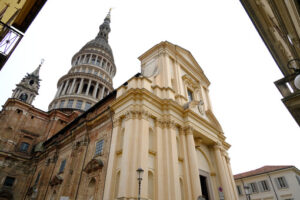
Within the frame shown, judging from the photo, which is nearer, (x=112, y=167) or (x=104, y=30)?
(x=112, y=167)

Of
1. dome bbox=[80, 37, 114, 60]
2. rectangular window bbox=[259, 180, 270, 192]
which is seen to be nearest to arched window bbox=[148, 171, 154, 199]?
rectangular window bbox=[259, 180, 270, 192]

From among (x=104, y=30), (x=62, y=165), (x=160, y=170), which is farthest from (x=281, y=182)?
(x=104, y=30)

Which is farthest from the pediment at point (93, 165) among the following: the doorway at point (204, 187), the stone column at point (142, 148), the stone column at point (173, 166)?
the doorway at point (204, 187)

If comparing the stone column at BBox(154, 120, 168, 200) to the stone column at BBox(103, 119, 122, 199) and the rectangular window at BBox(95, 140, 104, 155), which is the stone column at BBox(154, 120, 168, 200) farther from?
the rectangular window at BBox(95, 140, 104, 155)

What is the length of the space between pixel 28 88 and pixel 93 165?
29480mm

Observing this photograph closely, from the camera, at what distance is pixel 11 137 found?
89.5 feet

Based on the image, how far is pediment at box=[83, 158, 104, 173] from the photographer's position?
14352 mm

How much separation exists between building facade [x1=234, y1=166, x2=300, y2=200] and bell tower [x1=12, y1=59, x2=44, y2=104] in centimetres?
4051

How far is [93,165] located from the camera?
1487 centimetres

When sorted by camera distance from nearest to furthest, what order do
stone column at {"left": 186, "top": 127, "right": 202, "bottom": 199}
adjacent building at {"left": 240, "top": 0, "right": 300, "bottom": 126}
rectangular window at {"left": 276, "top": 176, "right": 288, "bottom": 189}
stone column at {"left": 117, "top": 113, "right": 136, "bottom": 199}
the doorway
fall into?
adjacent building at {"left": 240, "top": 0, "right": 300, "bottom": 126}, stone column at {"left": 117, "top": 113, "right": 136, "bottom": 199}, stone column at {"left": 186, "top": 127, "right": 202, "bottom": 199}, the doorway, rectangular window at {"left": 276, "top": 176, "right": 288, "bottom": 189}

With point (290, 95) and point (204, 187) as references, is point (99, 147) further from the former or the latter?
point (290, 95)

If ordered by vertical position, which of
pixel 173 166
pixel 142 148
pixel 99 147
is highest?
pixel 99 147

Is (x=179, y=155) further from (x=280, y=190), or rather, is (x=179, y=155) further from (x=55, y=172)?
(x=280, y=190)

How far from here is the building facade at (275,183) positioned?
2992 centimetres
